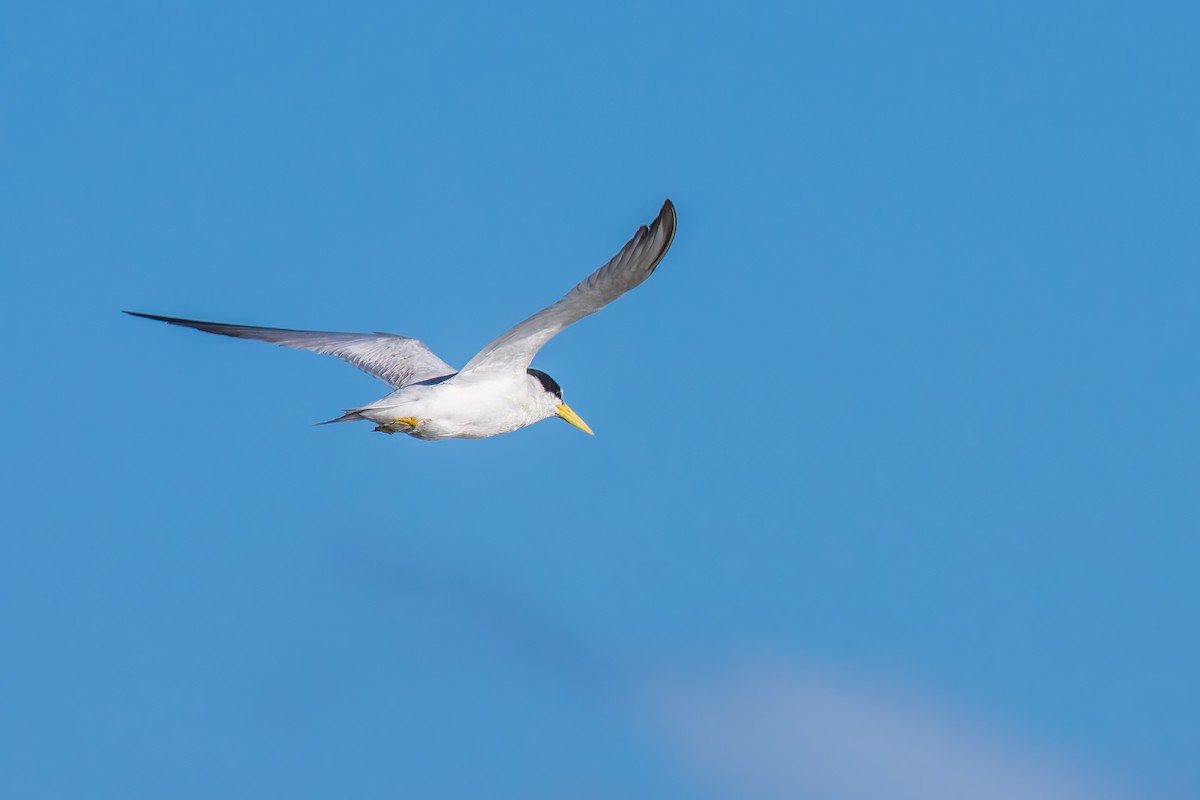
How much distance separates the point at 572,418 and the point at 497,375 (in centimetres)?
284

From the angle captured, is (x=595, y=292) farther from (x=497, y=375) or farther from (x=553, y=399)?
(x=553, y=399)

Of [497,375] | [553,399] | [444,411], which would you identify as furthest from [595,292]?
[553,399]

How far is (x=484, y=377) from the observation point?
66.4 ft

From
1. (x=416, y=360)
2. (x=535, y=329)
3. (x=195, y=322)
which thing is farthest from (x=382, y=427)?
(x=195, y=322)

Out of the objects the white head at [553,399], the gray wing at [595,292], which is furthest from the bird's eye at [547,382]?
the gray wing at [595,292]

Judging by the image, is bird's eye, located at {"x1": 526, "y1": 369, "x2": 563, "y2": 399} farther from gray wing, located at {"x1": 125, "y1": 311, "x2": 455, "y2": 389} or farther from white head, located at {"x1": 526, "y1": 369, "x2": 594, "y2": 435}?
gray wing, located at {"x1": 125, "y1": 311, "x2": 455, "y2": 389}

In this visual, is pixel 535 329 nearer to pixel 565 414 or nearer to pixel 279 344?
pixel 565 414

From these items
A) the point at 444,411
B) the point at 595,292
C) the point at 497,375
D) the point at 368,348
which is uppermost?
the point at 368,348

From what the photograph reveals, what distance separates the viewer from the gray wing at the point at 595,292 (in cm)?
1692

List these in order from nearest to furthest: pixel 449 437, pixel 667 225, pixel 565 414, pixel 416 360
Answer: pixel 667 225 < pixel 449 437 < pixel 565 414 < pixel 416 360

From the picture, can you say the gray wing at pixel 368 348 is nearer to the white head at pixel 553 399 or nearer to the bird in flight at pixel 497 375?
the bird in flight at pixel 497 375

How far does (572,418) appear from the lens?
22.9 meters

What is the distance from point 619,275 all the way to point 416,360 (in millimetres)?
7956

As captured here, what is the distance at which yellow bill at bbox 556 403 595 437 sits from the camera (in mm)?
22631
